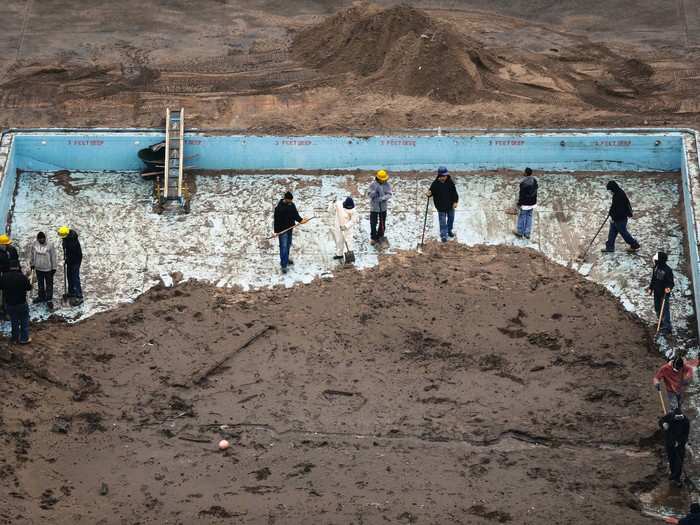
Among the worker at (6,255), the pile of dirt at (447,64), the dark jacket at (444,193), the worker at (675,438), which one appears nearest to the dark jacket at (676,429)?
the worker at (675,438)

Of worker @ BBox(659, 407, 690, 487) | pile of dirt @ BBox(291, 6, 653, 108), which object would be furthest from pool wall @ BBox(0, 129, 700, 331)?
worker @ BBox(659, 407, 690, 487)

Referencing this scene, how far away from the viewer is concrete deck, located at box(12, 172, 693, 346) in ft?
63.9

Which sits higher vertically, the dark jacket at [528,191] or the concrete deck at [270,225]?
the dark jacket at [528,191]

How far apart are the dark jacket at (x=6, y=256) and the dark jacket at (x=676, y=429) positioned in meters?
9.35

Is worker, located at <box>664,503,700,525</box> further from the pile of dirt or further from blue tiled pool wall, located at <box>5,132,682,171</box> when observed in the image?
the pile of dirt

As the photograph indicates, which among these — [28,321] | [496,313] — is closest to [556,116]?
[496,313]

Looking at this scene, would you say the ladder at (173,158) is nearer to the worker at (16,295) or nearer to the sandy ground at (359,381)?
the sandy ground at (359,381)

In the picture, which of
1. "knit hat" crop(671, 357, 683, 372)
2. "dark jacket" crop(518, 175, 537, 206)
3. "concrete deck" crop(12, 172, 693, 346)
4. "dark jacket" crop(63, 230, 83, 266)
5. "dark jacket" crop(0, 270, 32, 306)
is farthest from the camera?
"dark jacket" crop(518, 175, 537, 206)

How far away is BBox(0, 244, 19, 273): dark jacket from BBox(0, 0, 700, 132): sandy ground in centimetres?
556

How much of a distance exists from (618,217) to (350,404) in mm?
5591

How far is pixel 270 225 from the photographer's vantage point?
67.8 feet

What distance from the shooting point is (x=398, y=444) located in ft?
52.6

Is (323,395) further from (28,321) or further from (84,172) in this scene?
(84,172)

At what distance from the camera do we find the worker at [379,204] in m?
19.6
